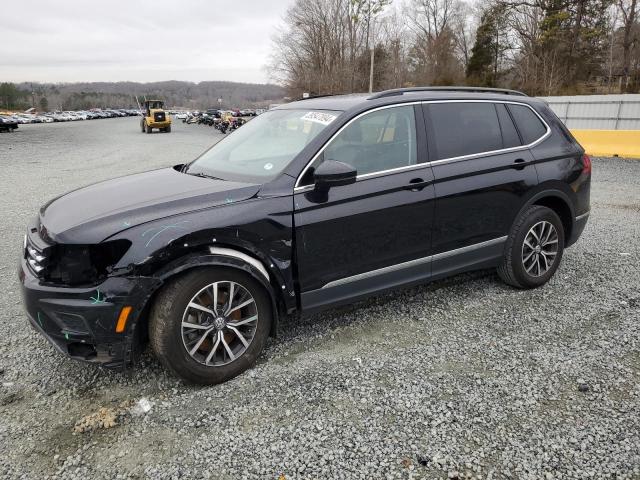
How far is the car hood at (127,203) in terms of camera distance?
2.81 metres

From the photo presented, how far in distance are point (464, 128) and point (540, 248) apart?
4.51ft

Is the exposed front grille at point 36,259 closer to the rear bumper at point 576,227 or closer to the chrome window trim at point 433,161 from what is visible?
the chrome window trim at point 433,161

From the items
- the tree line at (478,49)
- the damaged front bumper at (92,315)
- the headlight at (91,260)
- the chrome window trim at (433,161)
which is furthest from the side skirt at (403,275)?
the tree line at (478,49)

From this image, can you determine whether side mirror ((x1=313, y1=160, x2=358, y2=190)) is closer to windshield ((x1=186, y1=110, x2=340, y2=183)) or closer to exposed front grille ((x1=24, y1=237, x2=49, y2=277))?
windshield ((x1=186, y1=110, x2=340, y2=183))

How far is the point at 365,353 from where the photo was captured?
344 centimetres

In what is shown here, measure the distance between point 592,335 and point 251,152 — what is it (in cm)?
298

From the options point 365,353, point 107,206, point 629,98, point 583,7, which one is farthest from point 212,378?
point 583,7

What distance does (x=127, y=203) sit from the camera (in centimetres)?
310

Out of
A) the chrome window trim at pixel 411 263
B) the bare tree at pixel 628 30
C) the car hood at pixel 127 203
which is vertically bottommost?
the chrome window trim at pixel 411 263

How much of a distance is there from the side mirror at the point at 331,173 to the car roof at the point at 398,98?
1.98 ft

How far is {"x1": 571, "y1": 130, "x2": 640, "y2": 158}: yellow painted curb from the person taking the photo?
13.7m

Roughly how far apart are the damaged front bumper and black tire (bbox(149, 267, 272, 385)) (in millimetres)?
112

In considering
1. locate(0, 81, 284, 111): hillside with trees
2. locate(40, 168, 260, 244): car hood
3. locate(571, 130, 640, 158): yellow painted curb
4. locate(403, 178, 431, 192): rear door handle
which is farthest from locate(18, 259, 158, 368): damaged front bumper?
locate(0, 81, 284, 111): hillside with trees

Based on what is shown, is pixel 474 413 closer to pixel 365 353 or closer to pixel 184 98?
pixel 365 353
